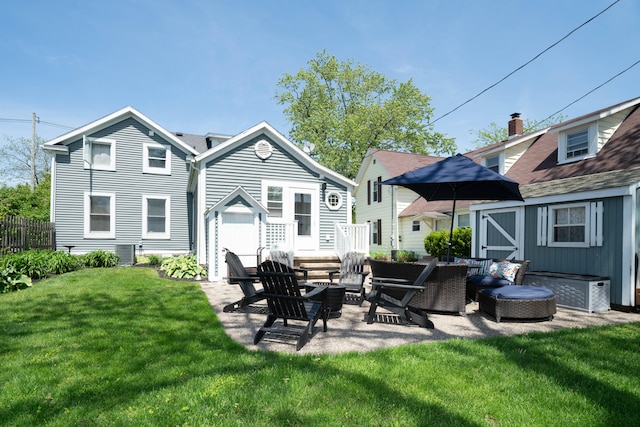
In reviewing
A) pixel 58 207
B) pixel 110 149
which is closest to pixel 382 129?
pixel 110 149

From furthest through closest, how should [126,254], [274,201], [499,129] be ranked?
1. [499,129]
2. [126,254]
3. [274,201]

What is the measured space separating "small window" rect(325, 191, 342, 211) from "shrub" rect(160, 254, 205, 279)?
543cm

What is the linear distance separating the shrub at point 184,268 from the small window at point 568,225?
995 centimetres

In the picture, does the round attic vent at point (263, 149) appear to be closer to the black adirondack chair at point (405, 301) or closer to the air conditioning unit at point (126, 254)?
the air conditioning unit at point (126, 254)

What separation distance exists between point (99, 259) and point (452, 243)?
13.8 meters

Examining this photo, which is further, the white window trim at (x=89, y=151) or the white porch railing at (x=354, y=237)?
the white window trim at (x=89, y=151)

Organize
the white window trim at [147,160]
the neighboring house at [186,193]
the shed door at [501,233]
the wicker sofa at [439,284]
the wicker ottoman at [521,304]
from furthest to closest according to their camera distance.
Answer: the white window trim at [147,160], the neighboring house at [186,193], the shed door at [501,233], the wicker sofa at [439,284], the wicker ottoman at [521,304]

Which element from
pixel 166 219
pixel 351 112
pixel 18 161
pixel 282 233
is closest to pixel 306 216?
pixel 282 233

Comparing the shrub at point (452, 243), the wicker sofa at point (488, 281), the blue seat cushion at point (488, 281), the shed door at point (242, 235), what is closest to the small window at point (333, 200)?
the shed door at point (242, 235)

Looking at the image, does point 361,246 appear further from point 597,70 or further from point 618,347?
point 597,70

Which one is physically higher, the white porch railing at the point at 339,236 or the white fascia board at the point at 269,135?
the white fascia board at the point at 269,135

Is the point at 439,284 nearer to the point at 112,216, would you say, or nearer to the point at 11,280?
the point at 11,280

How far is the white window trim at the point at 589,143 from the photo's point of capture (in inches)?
396

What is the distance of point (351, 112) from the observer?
3391 centimetres
